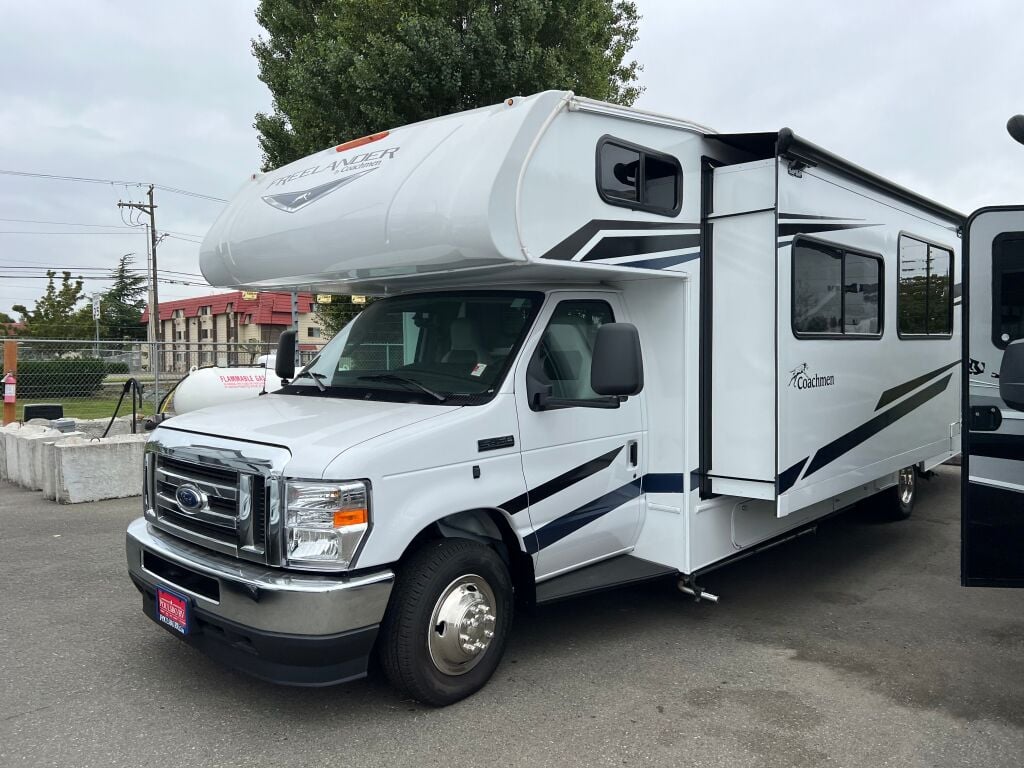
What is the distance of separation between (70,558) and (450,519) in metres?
4.29

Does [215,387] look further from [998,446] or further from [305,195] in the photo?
[998,446]

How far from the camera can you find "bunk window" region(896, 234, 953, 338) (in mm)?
6691

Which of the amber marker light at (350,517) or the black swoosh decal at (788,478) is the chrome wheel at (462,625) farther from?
the black swoosh decal at (788,478)

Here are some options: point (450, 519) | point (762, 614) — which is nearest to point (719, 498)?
point (762, 614)

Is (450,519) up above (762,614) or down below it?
above

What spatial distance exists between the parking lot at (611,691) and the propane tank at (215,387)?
565cm

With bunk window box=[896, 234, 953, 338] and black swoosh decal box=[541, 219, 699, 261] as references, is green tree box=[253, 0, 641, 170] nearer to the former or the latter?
bunk window box=[896, 234, 953, 338]

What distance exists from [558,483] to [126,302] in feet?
249

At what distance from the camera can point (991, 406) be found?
3959 millimetres

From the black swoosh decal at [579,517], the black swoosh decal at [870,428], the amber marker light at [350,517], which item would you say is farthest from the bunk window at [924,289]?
the amber marker light at [350,517]

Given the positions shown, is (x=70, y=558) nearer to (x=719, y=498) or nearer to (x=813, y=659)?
(x=719, y=498)

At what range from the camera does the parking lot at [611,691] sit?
363 centimetres

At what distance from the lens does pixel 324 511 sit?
3529 millimetres

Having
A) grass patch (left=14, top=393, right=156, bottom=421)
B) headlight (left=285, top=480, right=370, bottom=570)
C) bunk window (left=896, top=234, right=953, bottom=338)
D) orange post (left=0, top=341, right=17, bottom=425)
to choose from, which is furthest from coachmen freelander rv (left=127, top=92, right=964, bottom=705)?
grass patch (left=14, top=393, right=156, bottom=421)
